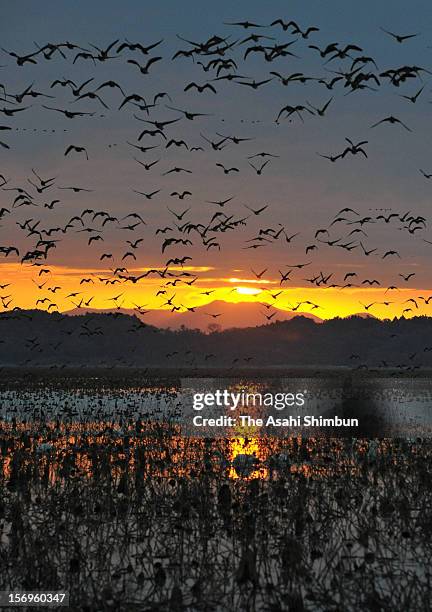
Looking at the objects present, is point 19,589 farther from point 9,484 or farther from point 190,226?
point 190,226

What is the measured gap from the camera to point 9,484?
14242 mm

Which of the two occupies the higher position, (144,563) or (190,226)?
(190,226)

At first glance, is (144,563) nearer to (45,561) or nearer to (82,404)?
(45,561)

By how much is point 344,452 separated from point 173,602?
37.0 ft

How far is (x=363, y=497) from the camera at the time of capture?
48.2 ft

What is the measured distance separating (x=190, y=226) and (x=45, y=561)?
1828cm

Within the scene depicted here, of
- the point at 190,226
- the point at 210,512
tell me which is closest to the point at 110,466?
the point at 210,512

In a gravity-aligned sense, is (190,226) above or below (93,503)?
above

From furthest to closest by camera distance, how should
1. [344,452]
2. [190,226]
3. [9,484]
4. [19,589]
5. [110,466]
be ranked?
[190,226], [344,452], [110,466], [9,484], [19,589]

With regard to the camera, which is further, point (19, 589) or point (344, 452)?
point (344, 452)

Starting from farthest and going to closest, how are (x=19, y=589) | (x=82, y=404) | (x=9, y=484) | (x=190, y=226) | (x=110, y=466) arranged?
(x=82, y=404), (x=190, y=226), (x=110, y=466), (x=9, y=484), (x=19, y=589)

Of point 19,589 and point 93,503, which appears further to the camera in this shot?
point 93,503

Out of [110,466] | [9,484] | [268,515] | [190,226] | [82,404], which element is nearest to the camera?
[268,515]

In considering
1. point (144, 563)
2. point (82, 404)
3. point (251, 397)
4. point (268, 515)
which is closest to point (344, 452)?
point (268, 515)
